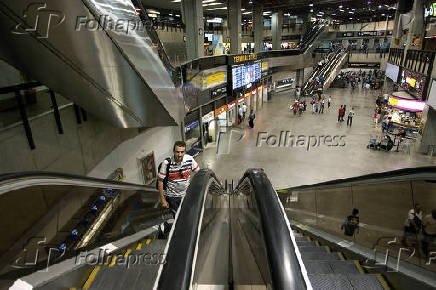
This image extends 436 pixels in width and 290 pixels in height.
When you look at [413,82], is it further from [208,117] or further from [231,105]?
[208,117]

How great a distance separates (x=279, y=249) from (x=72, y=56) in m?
3.96

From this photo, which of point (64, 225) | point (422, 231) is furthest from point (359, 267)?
point (64, 225)

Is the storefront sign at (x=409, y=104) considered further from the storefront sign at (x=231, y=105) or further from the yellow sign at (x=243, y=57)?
the storefront sign at (x=231, y=105)

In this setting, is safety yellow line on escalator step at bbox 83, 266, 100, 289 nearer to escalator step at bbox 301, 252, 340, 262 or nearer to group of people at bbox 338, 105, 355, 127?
escalator step at bbox 301, 252, 340, 262

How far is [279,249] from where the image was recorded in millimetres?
1166

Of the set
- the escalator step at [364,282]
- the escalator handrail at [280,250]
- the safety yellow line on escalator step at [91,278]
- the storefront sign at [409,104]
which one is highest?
the escalator handrail at [280,250]

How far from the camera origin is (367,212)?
19.1 ft

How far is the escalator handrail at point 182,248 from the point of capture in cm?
102

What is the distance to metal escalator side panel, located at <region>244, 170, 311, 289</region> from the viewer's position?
1.03m

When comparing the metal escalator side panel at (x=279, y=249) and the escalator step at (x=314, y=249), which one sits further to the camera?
the escalator step at (x=314, y=249)

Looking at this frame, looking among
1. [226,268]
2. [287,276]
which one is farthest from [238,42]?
[287,276]

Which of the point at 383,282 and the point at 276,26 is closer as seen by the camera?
the point at 383,282

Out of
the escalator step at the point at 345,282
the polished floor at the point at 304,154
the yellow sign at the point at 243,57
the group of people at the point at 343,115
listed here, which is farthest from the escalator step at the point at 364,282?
the group of people at the point at 343,115

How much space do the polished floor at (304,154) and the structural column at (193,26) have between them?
17.3ft
